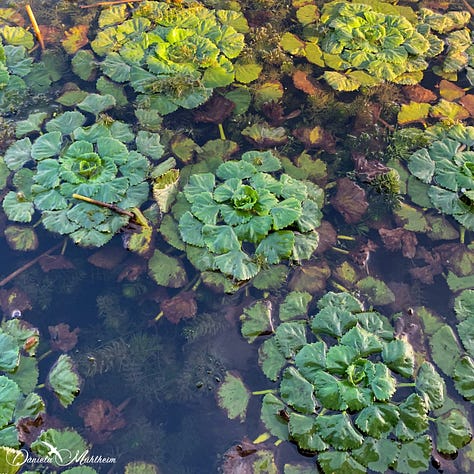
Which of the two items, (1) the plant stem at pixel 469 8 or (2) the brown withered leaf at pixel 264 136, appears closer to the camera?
(2) the brown withered leaf at pixel 264 136

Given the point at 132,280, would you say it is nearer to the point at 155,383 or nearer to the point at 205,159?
the point at 155,383

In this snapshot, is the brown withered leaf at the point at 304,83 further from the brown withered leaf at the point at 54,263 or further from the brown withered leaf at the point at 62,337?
the brown withered leaf at the point at 62,337

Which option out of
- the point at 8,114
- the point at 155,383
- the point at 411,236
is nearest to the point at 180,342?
the point at 155,383

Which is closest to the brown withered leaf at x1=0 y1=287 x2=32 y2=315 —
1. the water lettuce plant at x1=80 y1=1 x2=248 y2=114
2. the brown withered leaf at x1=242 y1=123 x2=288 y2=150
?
the water lettuce plant at x1=80 y1=1 x2=248 y2=114

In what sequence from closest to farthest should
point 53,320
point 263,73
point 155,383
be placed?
point 155,383
point 53,320
point 263,73

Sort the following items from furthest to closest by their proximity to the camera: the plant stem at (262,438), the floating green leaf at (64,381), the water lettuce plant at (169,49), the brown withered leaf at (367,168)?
the water lettuce plant at (169,49) → the brown withered leaf at (367,168) → the floating green leaf at (64,381) → the plant stem at (262,438)

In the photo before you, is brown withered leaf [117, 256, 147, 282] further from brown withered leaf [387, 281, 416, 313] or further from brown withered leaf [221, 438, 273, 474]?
brown withered leaf [387, 281, 416, 313]

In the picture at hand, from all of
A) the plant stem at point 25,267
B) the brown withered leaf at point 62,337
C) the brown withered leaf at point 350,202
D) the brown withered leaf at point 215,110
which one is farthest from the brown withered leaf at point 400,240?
the plant stem at point 25,267

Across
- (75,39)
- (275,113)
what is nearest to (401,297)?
(275,113)
